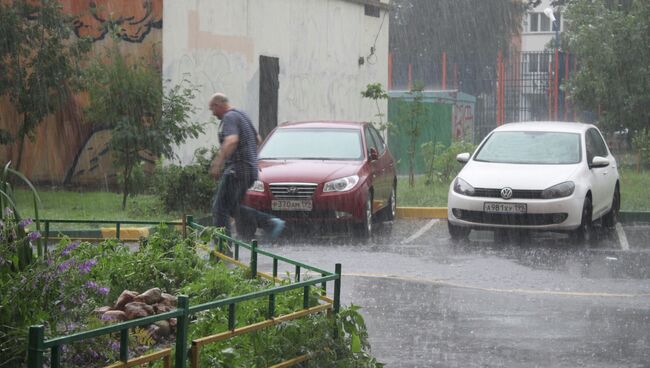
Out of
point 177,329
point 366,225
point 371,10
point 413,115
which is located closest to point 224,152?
point 366,225

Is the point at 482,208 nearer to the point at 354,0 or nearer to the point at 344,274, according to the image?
the point at 344,274

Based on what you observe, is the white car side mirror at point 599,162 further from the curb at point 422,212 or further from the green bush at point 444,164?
the green bush at point 444,164

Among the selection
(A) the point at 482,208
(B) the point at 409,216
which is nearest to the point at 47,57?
(B) the point at 409,216

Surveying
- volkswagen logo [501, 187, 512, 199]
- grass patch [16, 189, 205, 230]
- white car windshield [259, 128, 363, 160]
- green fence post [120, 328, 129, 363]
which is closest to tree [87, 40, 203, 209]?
grass patch [16, 189, 205, 230]

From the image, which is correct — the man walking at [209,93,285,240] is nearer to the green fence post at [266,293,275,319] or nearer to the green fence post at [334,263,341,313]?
the green fence post at [334,263,341,313]

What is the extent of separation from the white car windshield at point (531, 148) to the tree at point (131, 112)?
175 inches

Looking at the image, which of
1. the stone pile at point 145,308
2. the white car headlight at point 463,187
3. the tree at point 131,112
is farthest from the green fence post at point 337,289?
the tree at point 131,112

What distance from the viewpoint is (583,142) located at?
1560 centimetres

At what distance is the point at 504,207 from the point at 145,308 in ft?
31.8

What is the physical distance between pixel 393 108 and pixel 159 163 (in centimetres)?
1654

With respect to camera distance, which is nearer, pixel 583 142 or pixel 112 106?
pixel 583 142

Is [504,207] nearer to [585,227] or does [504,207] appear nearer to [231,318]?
[585,227]

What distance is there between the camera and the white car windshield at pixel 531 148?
15.4 metres

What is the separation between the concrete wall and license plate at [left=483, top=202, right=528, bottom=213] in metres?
8.37
